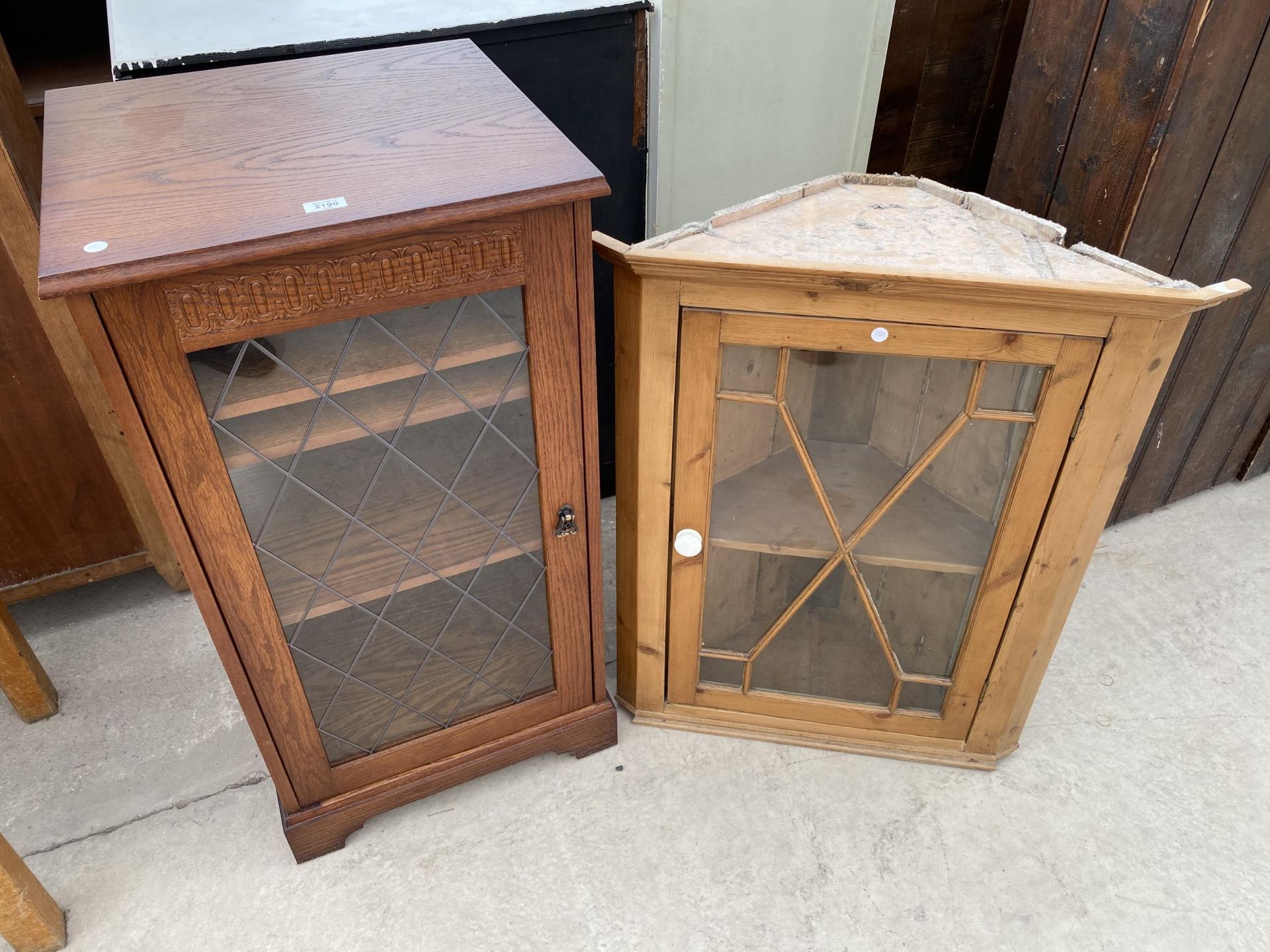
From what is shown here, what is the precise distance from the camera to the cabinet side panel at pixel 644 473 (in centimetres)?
133

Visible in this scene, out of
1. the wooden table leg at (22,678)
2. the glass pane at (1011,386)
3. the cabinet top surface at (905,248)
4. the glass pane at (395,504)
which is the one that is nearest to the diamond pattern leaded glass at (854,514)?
the glass pane at (1011,386)

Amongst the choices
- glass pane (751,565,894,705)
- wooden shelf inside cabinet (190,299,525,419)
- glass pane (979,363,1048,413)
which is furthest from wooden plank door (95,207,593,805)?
glass pane (979,363,1048,413)

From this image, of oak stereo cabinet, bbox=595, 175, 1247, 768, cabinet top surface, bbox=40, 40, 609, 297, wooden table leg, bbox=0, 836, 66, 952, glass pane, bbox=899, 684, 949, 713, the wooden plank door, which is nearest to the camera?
cabinet top surface, bbox=40, 40, 609, 297

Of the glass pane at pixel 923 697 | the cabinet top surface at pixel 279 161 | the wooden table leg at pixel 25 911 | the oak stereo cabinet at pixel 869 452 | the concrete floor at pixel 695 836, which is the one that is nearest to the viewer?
the cabinet top surface at pixel 279 161

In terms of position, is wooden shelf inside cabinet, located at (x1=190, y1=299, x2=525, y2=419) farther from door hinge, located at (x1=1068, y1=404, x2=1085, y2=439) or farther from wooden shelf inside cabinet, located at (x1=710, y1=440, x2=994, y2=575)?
door hinge, located at (x1=1068, y1=404, x2=1085, y2=439)

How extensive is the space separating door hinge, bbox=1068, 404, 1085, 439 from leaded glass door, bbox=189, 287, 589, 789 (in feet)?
2.52

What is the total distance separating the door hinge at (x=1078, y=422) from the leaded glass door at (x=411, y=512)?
2.52 ft

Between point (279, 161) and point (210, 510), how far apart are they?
1.55 ft

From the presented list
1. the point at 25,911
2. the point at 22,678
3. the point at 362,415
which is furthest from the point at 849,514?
the point at 22,678

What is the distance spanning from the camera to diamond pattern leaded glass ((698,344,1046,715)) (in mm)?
1350

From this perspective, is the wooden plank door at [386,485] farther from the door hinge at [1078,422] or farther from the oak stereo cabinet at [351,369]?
the door hinge at [1078,422]

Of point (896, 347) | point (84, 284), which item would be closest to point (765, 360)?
point (896, 347)

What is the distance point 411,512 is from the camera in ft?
4.39

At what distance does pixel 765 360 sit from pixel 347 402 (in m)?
0.62
